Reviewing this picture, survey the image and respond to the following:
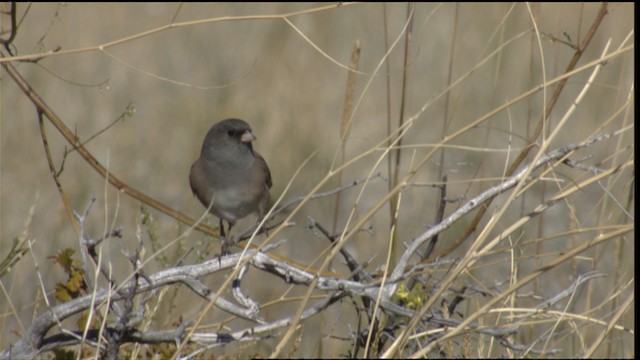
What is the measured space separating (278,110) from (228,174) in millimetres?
3230

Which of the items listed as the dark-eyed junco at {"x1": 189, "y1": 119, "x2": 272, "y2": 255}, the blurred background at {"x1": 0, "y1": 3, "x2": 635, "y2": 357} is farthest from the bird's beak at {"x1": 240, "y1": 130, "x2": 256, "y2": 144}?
the blurred background at {"x1": 0, "y1": 3, "x2": 635, "y2": 357}

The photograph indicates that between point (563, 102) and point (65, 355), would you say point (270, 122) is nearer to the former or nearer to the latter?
point (563, 102)

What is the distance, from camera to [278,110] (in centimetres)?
711

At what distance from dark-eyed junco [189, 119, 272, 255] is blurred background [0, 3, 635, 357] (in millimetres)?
1008

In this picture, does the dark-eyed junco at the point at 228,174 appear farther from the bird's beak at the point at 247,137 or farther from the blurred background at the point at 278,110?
the blurred background at the point at 278,110

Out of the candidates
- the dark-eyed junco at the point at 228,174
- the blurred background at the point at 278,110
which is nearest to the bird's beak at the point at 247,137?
the dark-eyed junco at the point at 228,174

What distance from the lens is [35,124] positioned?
23.0ft

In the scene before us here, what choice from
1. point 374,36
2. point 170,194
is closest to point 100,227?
point 170,194

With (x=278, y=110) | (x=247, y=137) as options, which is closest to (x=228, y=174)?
(x=247, y=137)

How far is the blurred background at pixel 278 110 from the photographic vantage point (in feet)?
18.7

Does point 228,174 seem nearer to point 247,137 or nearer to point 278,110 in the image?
point 247,137

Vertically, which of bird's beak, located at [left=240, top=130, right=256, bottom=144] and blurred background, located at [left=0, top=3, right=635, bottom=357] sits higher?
bird's beak, located at [left=240, top=130, right=256, bottom=144]

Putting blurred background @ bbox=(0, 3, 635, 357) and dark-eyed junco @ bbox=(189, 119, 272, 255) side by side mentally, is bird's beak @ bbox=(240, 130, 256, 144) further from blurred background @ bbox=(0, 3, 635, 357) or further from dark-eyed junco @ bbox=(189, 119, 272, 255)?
blurred background @ bbox=(0, 3, 635, 357)

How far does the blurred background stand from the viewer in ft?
18.7
